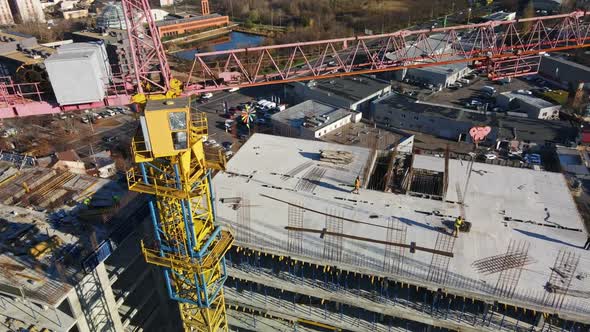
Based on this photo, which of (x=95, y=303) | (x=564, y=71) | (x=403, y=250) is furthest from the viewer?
(x=564, y=71)

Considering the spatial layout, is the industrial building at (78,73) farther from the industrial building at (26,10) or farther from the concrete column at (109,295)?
the industrial building at (26,10)

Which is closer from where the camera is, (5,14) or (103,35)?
(103,35)

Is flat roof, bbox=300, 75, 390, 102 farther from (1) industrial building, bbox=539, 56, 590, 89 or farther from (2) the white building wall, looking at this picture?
(1) industrial building, bbox=539, 56, 590, 89

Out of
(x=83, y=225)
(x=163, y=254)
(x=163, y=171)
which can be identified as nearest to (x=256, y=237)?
(x=163, y=254)

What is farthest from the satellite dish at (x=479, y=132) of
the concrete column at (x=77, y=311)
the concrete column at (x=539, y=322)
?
the concrete column at (x=77, y=311)

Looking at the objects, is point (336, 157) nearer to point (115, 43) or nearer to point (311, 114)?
point (311, 114)

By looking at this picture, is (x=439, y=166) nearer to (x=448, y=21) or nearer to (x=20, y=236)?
(x=20, y=236)

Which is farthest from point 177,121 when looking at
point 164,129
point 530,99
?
point 530,99
